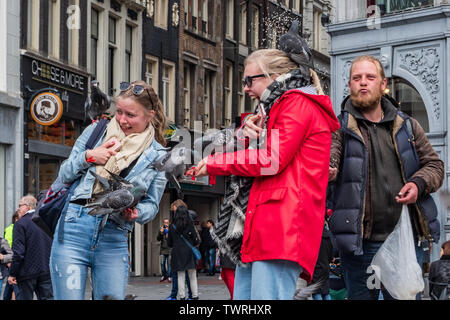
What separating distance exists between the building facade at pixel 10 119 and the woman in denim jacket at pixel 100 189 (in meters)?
17.5

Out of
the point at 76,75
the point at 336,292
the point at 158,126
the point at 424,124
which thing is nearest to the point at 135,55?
the point at 76,75

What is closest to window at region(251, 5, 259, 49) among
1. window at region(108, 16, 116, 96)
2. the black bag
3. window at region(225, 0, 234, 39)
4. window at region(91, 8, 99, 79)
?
window at region(225, 0, 234, 39)

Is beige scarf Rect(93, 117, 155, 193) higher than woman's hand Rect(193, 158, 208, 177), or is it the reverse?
beige scarf Rect(93, 117, 155, 193)

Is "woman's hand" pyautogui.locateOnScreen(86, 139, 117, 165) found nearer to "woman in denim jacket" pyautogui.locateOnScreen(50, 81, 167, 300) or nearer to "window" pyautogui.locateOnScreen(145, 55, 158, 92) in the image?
"woman in denim jacket" pyautogui.locateOnScreen(50, 81, 167, 300)

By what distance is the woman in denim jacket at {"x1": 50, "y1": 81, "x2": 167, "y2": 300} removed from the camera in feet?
17.6

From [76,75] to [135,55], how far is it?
18.9 ft

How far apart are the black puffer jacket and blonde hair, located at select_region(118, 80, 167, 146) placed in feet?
16.4

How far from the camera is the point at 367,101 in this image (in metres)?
6.09

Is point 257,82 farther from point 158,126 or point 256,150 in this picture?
point 158,126

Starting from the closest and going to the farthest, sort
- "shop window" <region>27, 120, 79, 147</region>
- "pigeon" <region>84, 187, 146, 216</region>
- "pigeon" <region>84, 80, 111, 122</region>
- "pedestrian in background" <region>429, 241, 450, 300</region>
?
"pigeon" <region>84, 187, 146, 216</region>
"pigeon" <region>84, 80, 111, 122</region>
"pedestrian in background" <region>429, 241, 450, 300</region>
"shop window" <region>27, 120, 79, 147</region>

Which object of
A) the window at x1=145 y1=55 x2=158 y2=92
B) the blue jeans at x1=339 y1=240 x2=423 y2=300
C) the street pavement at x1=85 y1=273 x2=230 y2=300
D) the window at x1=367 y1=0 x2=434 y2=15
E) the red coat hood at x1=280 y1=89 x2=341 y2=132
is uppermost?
the window at x1=145 y1=55 x2=158 y2=92

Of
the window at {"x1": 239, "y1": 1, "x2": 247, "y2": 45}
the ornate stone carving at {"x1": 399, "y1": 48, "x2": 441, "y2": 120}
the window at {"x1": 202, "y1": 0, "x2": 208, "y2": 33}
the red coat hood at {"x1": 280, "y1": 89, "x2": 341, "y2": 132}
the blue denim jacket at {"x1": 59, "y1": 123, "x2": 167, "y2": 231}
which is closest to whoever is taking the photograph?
the red coat hood at {"x1": 280, "y1": 89, "x2": 341, "y2": 132}

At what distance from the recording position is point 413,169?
604 centimetres

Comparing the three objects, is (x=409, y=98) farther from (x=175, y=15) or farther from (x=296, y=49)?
(x=175, y=15)
